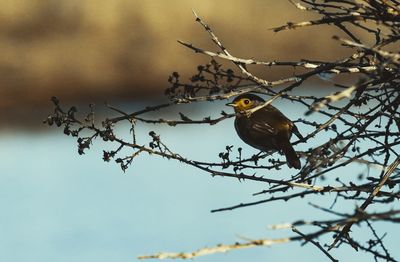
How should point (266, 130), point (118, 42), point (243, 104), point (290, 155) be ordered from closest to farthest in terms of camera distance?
point (290, 155)
point (266, 130)
point (243, 104)
point (118, 42)

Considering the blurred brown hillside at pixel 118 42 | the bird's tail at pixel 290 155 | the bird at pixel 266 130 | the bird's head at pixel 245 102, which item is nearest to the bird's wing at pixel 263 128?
the bird at pixel 266 130

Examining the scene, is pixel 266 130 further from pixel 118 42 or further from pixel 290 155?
pixel 118 42

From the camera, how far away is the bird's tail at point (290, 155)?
4.89 metres

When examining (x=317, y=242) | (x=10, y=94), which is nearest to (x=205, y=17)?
(x=10, y=94)

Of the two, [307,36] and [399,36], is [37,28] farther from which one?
[399,36]

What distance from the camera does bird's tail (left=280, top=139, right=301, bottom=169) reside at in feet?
16.0

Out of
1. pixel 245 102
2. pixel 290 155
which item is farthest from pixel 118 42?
pixel 290 155

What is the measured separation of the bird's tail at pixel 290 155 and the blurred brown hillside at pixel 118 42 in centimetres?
742

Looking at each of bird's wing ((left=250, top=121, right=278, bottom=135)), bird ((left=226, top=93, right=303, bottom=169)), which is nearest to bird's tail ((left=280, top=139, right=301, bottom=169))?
bird ((left=226, top=93, right=303, bottom=169))

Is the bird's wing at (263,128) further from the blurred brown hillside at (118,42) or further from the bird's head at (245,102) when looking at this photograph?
the blurred brown hillside at (118,42)

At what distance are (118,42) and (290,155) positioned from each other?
9235mm

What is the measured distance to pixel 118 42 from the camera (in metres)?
14.1

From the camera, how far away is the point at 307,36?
46.2ft

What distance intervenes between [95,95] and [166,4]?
231cm
